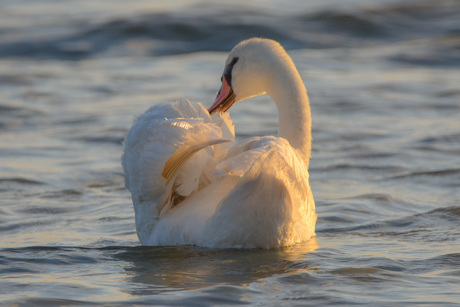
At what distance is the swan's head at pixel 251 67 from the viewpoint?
6379 mm

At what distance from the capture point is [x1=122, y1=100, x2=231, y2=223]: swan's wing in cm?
507

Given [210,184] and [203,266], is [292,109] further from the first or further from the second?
[203,266]

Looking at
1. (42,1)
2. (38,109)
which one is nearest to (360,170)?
(38,109)

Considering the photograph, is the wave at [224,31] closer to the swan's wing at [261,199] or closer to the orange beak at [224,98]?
the orange beak at [224,98]

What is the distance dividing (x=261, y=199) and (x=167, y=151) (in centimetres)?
63

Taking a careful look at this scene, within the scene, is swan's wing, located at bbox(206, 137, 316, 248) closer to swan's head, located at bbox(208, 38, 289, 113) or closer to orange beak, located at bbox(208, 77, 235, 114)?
swan's head, located at bbox(208, 38, 289, 113)

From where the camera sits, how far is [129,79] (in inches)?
526

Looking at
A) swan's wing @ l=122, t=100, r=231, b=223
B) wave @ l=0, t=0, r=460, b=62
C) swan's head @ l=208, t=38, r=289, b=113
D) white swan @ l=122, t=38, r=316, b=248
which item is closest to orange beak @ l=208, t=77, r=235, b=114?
swan's head @ l=208, t=38, r=289, b=113

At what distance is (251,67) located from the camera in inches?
255

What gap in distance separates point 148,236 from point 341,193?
2478 millimetres

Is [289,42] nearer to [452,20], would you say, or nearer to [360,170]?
[452,20]

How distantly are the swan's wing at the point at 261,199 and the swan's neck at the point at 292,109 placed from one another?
93 cm

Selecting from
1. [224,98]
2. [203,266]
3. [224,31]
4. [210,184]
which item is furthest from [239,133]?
[224,31]

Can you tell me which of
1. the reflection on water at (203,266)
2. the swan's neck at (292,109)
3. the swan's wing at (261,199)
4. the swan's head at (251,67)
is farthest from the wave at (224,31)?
the swan's wing at (261,199)
